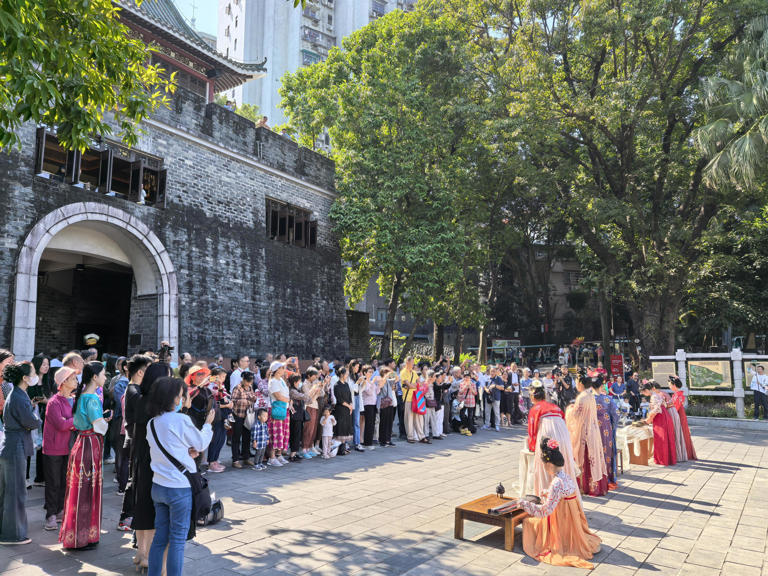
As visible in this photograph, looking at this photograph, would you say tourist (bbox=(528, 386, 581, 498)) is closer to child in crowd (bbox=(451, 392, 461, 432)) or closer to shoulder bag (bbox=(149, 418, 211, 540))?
shoulder bag (bbox=(149, 418, 211, 540))

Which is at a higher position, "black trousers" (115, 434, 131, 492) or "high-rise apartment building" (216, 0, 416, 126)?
"high-rise apartment building" (216, 0, 416, 126)

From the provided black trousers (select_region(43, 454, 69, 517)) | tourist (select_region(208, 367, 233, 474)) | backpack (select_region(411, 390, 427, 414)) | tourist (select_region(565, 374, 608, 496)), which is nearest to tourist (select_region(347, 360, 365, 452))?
backpack (select_region(411, 390, 427, 414))

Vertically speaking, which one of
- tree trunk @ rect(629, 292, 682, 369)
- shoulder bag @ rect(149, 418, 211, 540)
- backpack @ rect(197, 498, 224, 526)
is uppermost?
tree trunk @ rect(629, 292, 682, 369)

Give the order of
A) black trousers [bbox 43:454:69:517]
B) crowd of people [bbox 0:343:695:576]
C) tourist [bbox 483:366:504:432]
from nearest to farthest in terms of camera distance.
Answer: crowd of people [bbox 0:343:695:576] → black trousers [bbox 43:454:69:517] → tourist [bbox 483:366:504:432]

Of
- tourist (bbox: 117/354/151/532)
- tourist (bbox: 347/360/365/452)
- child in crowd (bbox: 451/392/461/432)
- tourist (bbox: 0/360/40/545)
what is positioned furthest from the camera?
child in crowd (bbox: 451/392/461/432)

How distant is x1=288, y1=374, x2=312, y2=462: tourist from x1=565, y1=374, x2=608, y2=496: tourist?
15.0 feet

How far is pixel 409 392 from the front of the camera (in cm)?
1230

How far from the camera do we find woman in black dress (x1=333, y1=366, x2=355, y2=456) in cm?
1037

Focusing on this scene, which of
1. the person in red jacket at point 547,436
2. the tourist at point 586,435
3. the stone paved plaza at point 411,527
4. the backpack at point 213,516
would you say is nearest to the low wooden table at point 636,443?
the stone paved plaza at point 411,527

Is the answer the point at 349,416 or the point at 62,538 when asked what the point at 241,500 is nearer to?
the point at 62,538

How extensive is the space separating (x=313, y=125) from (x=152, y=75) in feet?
47.6

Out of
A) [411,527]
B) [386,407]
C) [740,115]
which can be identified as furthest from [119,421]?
[740,115]

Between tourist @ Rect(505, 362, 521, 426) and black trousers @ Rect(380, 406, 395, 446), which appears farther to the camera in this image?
tourist @ Rect(505, 362, 521, 426)

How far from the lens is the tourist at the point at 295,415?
9602 millimetres
